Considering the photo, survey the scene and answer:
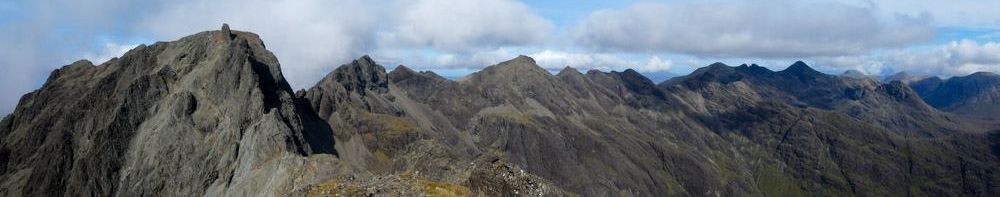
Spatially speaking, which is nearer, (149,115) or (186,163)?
(186,163)

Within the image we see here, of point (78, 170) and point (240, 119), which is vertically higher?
point (240, 119)

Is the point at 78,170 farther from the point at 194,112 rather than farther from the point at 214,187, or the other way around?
the point at 214,187

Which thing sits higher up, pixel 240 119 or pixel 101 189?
pixel 240 119

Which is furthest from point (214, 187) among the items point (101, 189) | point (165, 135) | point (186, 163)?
point (101, 189)

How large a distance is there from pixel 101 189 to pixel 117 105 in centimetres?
2395

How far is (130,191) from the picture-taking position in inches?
7264

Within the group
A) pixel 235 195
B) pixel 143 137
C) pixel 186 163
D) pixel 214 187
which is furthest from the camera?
pixel 143 137

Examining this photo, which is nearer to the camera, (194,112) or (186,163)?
(186,163)

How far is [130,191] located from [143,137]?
16047 millimetres

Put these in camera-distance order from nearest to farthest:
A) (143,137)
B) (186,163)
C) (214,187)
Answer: (214,187), (186,163), (143,137)

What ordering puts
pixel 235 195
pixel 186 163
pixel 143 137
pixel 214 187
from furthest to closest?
pixel 143 137 < pixel 186 163 < pixel 214 187 < pixel 235 195

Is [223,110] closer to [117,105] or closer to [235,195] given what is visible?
[117,105]

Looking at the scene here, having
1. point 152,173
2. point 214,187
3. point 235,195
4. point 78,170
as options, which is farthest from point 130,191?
point 235,195

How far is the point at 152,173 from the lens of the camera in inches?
7205
